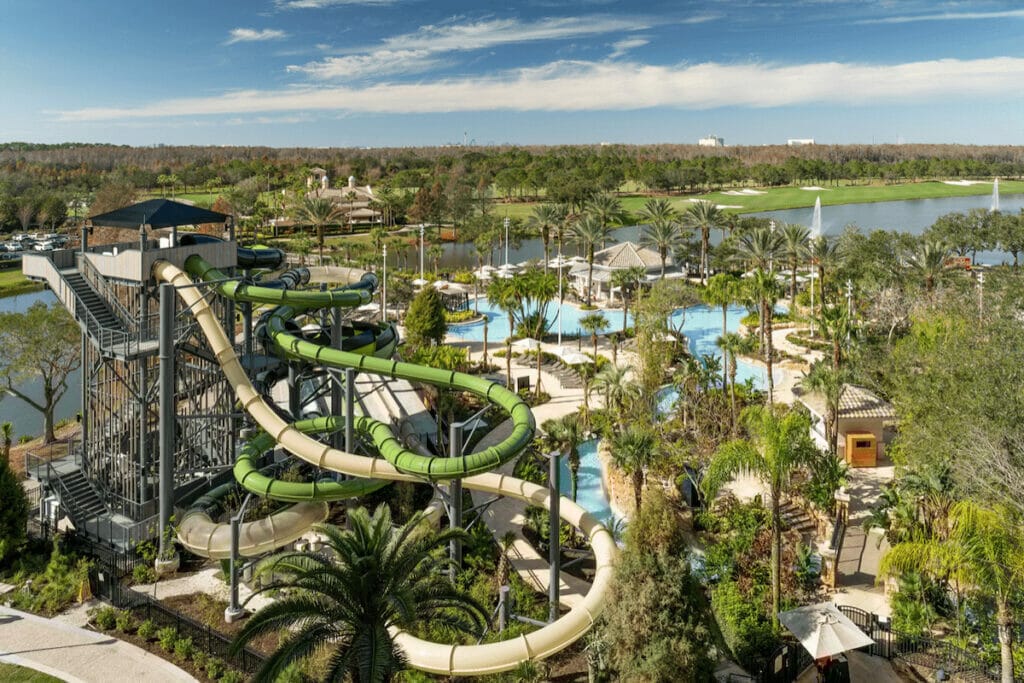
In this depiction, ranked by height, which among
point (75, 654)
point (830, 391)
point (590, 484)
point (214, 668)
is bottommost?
point (75, 654)

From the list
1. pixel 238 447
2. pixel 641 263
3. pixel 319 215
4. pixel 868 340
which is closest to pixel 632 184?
pixel 319 215

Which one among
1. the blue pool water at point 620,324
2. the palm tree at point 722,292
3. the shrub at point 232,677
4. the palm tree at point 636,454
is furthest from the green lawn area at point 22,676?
the blue pool water at point 620,324

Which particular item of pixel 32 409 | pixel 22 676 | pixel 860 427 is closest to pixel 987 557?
pixel 860 427

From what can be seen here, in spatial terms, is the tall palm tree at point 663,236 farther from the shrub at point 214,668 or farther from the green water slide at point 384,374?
the shrub at point 214,668

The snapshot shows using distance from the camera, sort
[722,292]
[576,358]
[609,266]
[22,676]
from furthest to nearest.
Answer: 1. [609,266]
2. [722,292]
3. [576,358]
4. [22,676]

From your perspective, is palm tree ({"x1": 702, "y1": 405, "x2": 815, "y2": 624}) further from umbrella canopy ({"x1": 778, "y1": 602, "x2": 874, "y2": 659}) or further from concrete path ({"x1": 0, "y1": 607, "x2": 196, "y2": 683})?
concrete path ({"x1": 0, "y1": 607, "x2": 196, "y2": 683})

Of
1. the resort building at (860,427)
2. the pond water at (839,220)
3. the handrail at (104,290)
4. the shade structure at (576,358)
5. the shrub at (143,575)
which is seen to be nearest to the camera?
the shrub at (143,575)

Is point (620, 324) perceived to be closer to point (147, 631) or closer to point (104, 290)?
point (104, 290)
